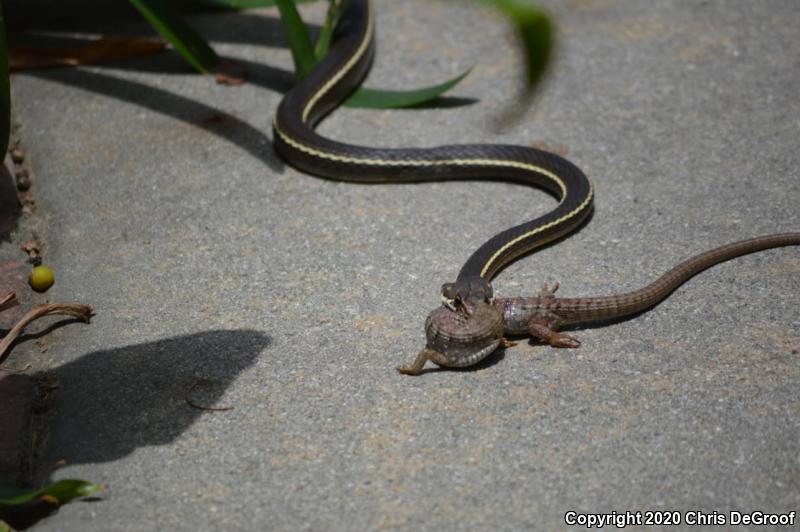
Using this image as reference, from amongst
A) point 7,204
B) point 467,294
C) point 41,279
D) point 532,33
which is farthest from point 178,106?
point 532,33

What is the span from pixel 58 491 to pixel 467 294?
1.68 m

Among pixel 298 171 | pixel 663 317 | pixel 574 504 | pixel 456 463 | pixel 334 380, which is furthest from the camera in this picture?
pixel 298 171

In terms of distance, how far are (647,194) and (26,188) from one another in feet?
10.4

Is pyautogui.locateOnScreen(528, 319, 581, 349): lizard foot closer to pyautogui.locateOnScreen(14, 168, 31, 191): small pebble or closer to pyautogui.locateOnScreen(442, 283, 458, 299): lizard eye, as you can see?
pyautogui.locateOnScreen(442, 283, 458, 299): lizard eye

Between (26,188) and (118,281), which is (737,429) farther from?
(26,188)

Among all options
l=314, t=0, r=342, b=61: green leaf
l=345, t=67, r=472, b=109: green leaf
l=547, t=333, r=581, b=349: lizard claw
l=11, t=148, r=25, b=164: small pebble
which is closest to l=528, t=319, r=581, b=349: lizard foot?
l=547, t=333, r=581, b=349: lizard claw

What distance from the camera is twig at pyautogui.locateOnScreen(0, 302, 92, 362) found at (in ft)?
11.6

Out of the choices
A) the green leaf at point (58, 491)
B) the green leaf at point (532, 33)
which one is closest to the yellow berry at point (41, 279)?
the green leaf at point (58, 491)

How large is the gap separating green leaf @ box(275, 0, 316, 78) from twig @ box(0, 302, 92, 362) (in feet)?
6.85

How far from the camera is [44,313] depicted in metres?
3.71

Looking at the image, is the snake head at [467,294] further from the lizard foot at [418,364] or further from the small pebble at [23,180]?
the small pebble at [23,180]

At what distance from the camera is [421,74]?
18.5 feet

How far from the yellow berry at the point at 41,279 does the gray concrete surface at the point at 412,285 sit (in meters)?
0.05

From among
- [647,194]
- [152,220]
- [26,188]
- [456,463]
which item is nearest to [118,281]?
[152,220]
